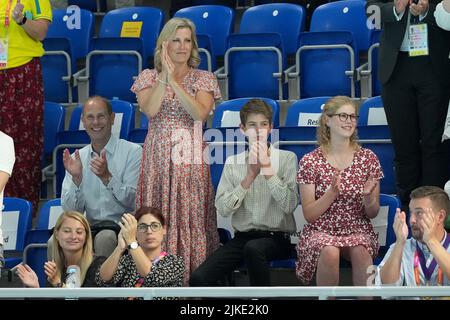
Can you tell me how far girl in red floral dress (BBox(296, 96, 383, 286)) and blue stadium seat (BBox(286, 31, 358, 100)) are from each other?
4.79ft

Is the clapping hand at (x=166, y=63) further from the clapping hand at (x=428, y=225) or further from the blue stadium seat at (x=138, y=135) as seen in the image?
the clapping hand at (x=428, y=225)

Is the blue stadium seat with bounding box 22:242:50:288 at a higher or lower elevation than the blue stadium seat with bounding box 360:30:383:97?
lower

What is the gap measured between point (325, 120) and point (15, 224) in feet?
6.09

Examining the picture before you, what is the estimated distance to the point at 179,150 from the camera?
7168mm

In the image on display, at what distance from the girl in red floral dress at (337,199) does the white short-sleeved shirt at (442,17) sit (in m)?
0.73

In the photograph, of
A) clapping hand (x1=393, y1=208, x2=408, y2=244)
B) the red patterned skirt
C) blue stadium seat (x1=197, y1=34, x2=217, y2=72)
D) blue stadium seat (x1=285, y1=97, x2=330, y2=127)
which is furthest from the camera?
blue stadium seat (x1=197, y1=34, x2=217, y2=72)

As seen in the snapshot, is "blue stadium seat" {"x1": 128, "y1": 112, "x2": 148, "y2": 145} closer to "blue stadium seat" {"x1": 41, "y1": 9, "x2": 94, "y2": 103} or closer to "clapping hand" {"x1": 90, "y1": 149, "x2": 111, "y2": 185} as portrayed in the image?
"clapping hand" {"x1": 90, "y1": 149, "x2": 111, "y2": 185}

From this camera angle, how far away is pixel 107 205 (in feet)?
24.2

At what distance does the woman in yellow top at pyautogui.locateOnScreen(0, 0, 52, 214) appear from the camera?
8.14 meters

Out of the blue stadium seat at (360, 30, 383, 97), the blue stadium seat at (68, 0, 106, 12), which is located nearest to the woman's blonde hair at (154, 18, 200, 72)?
the blue stadium seat at (360, 30, 383, 97)

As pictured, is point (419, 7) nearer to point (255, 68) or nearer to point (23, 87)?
point (255, 68)

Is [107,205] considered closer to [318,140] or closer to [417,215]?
[318,140]

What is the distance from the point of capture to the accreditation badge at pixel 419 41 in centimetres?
739

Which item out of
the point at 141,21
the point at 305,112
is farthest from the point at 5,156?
the point at 141,21
